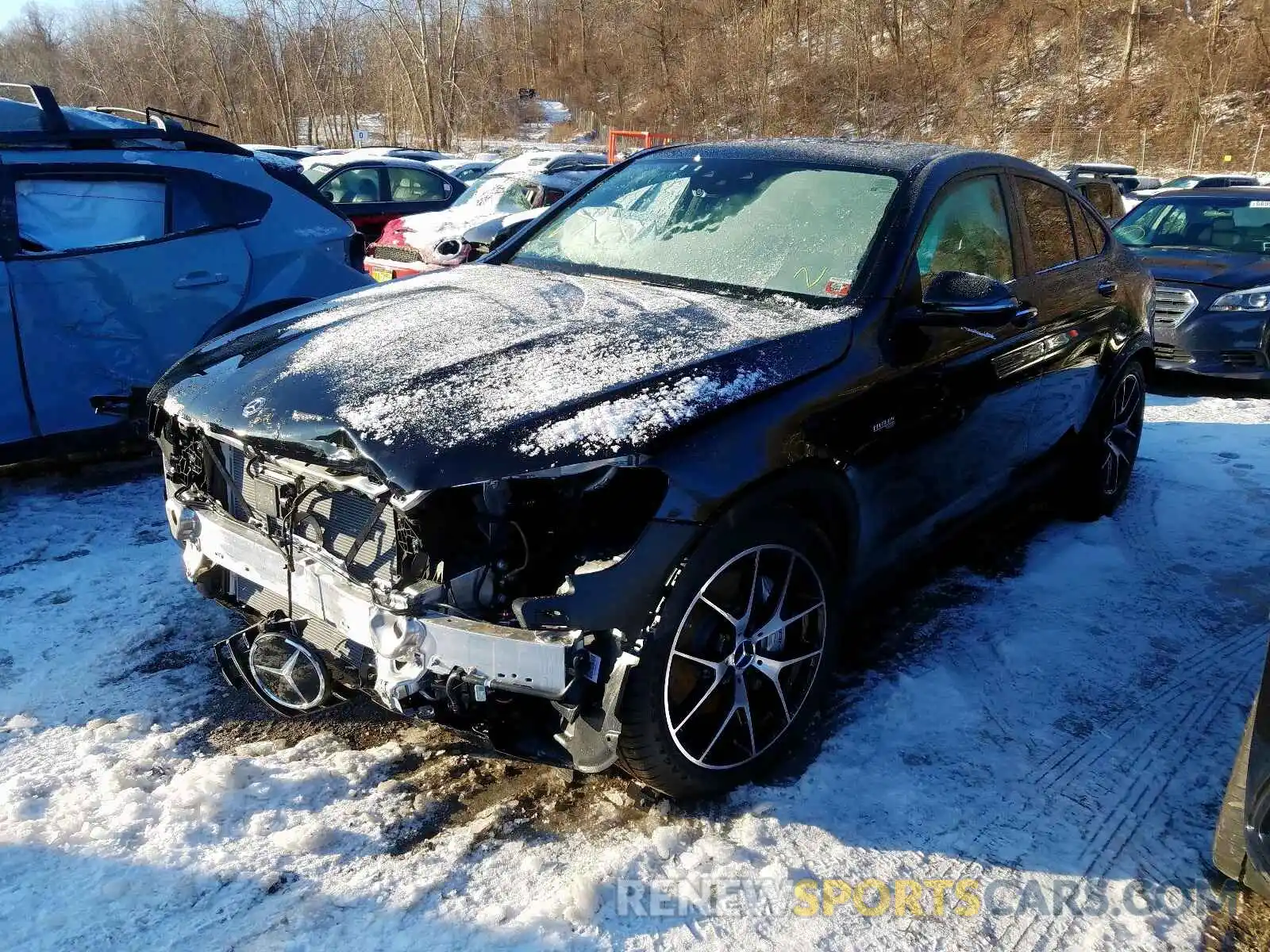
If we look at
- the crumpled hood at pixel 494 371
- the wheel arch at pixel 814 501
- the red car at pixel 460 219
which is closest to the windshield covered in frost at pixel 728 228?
the crumpled hood at pixel 494 371

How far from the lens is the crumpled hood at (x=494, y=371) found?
2.27 m

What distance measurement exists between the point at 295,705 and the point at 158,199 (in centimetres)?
341

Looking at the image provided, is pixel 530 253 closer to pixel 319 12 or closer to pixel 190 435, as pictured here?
pixel 190 435

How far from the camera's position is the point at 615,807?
2.68 metres

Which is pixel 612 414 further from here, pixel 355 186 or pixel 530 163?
pixel 530 163

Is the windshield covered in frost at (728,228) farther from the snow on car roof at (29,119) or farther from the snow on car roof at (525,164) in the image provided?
the snow on car roof at (525,164)

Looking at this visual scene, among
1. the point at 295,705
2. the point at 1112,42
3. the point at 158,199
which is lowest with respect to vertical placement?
the point at 295,705

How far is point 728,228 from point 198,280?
2.97 metres

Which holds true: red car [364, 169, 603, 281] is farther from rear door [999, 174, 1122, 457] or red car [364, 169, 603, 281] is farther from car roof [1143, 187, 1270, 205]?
car roof [1143, 187, 1270, 205]

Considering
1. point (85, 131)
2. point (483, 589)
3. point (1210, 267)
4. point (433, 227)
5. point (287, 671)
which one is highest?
point (85, 131)

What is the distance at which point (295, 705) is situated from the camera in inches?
110

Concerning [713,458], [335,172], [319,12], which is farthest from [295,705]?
[319,12]

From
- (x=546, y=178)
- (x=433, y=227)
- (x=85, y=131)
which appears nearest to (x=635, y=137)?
(x=546, y=178)

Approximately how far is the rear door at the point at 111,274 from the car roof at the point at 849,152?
2539 millimetres
